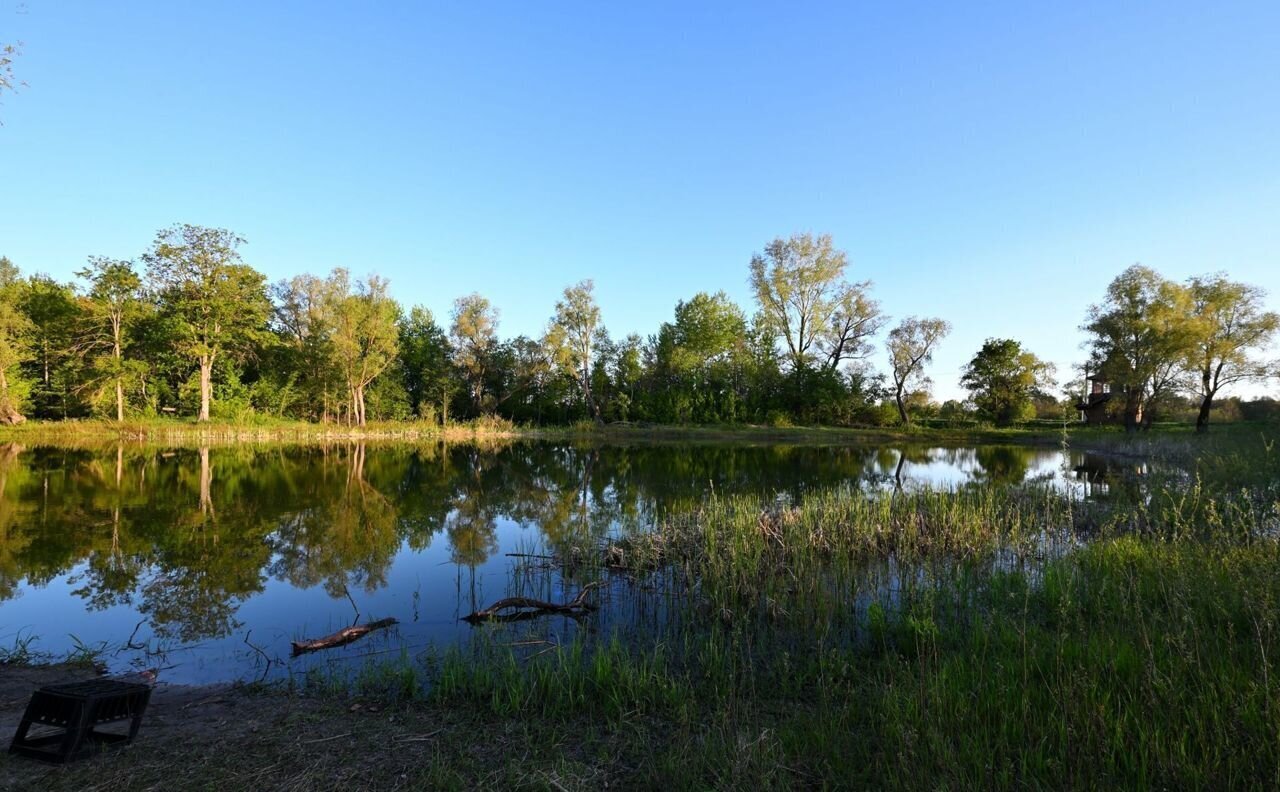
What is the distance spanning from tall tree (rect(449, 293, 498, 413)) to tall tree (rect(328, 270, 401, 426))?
6166mm

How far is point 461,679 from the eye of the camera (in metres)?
4.56

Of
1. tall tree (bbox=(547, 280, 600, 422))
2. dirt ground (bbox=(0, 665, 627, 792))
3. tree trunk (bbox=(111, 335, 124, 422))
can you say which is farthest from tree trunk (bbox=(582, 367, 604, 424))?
dirt ground (bbox=(0, 665, 627, 792))

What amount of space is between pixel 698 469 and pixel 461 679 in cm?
1889

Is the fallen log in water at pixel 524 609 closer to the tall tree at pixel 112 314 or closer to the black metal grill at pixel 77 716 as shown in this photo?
the black metal grill at pixel 77 716

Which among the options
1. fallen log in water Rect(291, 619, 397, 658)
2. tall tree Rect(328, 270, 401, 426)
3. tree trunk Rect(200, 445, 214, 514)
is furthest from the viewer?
tall tree Rect(328, 270, 401, 426)

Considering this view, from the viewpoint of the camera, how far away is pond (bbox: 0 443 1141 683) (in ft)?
20.7

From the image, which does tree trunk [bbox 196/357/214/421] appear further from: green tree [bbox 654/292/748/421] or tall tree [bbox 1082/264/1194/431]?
tall tree [bbox 1082/264/1194/431]

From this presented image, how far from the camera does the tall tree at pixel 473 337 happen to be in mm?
50031

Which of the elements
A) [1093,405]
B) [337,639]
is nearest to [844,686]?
[337,639]

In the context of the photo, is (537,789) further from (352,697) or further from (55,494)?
(55,494)

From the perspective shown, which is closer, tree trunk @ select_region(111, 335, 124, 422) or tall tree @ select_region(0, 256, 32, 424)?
tall tree @ select_region(0, 256, 32, 424)

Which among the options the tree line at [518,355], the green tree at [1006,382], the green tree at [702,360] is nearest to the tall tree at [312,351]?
the tree line at [518,355]

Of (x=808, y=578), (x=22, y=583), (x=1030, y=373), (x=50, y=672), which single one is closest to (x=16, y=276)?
(x=22, y=583)

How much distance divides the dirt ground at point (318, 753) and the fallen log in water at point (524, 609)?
2.26 meters
